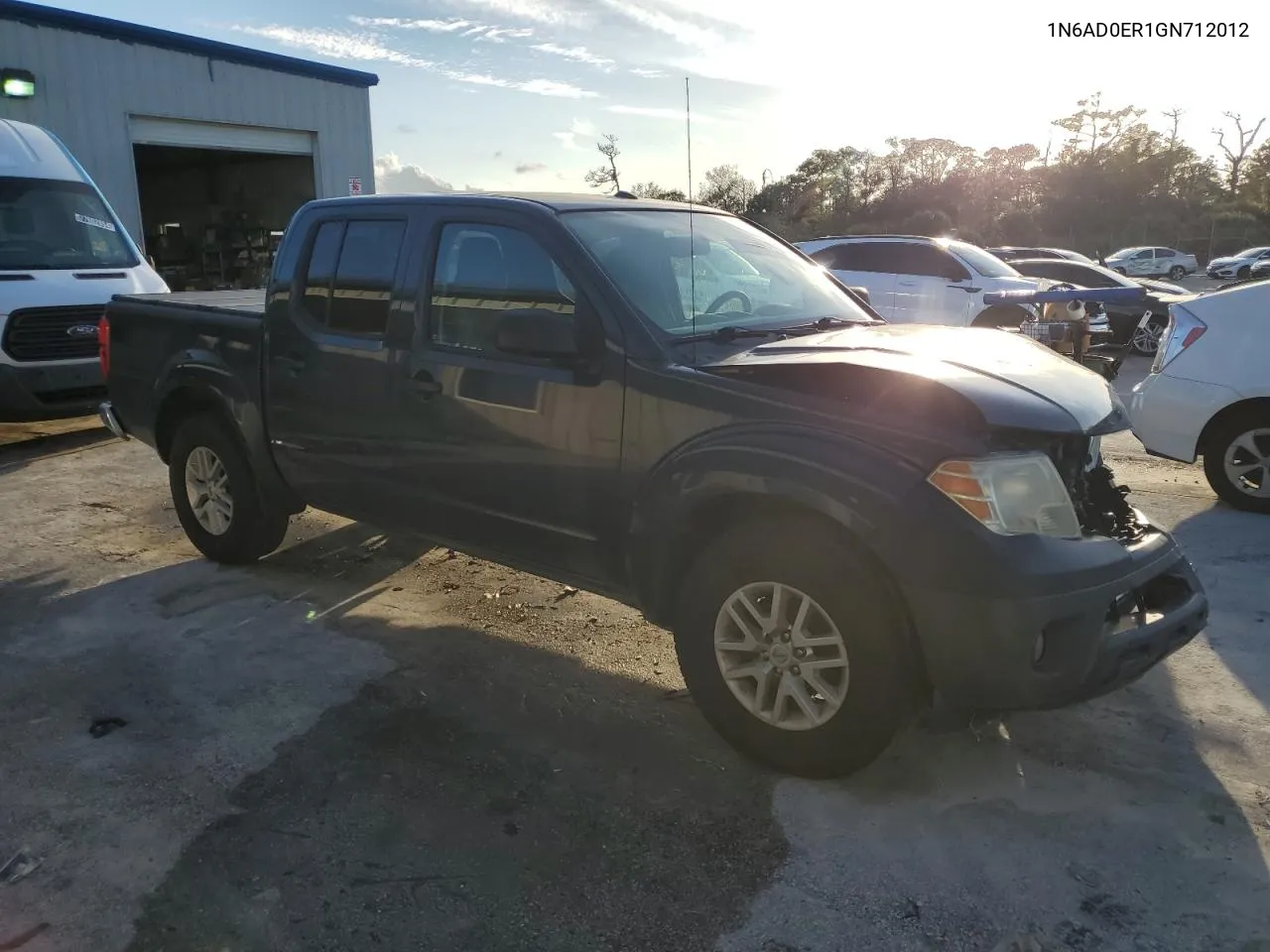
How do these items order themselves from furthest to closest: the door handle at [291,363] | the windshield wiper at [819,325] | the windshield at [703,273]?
the door handle at [291,363]
the windshield wiper at [819,325]
the windshield at [703,273]

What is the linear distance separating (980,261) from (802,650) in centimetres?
1005

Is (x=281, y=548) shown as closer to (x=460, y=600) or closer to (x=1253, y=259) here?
(x=460, y=600)

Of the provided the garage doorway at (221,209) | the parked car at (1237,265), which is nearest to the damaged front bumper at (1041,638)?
the garage doorway at (221,209)

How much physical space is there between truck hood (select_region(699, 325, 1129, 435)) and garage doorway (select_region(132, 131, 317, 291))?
1786 cm

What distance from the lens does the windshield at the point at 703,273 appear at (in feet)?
11.4

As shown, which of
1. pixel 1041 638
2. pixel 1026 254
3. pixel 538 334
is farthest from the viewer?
pixel 1026 254

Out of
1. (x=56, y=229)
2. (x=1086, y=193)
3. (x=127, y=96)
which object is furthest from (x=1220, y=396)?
(x=1086, y=193)

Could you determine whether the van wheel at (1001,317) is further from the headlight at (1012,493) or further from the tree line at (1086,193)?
the tree line at (1086,193)

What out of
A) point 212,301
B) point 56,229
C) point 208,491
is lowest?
point 208,491

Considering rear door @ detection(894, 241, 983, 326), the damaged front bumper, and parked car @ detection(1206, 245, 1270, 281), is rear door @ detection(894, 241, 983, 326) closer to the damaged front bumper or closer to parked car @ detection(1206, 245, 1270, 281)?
the damaged front bumper

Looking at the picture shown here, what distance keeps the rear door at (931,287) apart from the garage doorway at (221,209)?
1241 centimetres

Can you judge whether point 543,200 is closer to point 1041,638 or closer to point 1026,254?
point 1041,638

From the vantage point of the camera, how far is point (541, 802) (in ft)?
9.75

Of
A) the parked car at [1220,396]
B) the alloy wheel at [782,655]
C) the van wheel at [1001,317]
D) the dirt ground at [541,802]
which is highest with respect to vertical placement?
the van wheel at [1001,317]
